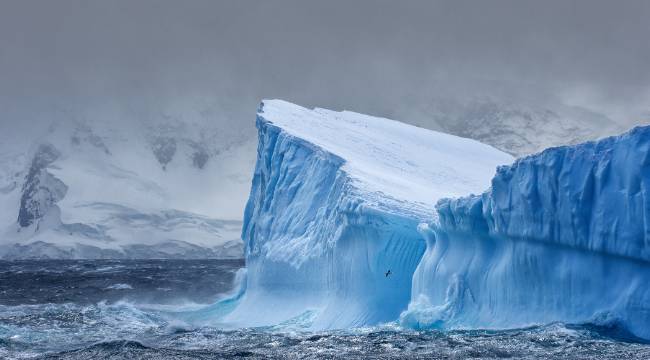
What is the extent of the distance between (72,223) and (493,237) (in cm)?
13040

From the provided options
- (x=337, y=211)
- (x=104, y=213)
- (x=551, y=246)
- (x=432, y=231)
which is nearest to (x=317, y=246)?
(x=337, y=211)

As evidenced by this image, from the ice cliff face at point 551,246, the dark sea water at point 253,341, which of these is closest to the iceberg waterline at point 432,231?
the ice cliff face at point 551,246

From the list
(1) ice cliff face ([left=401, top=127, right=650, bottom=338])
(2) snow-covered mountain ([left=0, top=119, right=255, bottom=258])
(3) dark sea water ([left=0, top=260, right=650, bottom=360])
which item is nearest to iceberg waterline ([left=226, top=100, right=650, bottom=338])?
(1) ice cliff face ([left=401, top=127, right=650, bottom=338])

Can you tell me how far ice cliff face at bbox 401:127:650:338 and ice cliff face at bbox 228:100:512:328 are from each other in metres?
1.87

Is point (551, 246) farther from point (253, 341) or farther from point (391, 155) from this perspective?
point (391, 155)

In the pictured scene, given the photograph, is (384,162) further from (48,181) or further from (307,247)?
(48,181)

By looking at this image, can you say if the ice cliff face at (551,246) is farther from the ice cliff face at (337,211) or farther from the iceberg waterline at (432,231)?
the ice cliff face at (337,211)

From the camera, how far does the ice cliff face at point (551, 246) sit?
48.8 ft

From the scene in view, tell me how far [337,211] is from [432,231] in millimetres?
3401

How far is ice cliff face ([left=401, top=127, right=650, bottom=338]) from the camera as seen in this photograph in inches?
586

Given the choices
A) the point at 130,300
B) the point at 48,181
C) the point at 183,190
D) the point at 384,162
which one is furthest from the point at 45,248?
the point at 384,162

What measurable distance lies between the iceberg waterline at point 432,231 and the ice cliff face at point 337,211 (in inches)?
2.0

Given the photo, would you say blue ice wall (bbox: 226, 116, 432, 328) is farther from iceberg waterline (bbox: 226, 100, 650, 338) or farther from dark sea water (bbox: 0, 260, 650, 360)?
dark sea water (bbox: 0, 260, 650, 360)

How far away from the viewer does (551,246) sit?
662 inches
